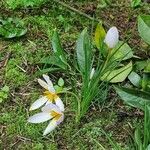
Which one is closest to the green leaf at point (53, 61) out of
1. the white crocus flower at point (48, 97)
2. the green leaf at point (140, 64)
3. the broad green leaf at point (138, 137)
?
the white crocus flower at point (48, 97)

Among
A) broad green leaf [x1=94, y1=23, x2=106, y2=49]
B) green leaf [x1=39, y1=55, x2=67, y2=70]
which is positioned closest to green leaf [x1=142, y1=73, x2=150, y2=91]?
broad green leaf [x1=94, y1=23, x2=106, y2=49]

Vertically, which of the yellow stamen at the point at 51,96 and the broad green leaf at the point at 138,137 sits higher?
the broad green leaf at the point at 138,137

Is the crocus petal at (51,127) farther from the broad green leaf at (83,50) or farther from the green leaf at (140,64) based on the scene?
the green leaf at (140,64)

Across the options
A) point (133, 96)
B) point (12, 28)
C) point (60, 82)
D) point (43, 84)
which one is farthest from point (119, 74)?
point (12, 28)

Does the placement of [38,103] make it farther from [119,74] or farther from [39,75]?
[119,74]

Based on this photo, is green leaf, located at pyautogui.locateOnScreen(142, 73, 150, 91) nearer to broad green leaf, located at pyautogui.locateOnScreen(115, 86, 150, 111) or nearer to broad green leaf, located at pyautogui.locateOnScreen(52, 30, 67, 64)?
broad green leaf, located at pyautogui.locateOnScreen(115, 86, 150, 111)

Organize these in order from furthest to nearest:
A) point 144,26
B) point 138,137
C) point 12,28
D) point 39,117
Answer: point 12,28 → point 144,26 → point 39,117 → point 138,137
